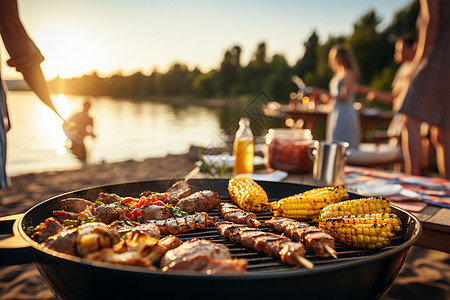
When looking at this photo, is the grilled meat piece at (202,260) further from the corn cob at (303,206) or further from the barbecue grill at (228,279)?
the corn cob at (303,206)

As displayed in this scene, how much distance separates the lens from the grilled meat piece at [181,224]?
72.7 inches

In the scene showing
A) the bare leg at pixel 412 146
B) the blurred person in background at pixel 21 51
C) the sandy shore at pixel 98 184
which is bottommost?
the sandy shore at pixel 98 184

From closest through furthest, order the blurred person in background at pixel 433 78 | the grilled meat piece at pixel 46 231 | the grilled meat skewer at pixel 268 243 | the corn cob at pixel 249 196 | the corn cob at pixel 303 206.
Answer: the grilled meat skewer at pixel 268 243 < the grilled meat piece at pixel 46 231 < the corn cob at pixel 303 206 < the corn cob at pixel 249 196 < the blurred person in background at pixel 433 78

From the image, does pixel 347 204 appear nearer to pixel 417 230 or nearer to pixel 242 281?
pixel 417 230

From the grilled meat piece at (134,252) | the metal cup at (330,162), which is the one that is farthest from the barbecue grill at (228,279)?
the metal cup at (330,162)

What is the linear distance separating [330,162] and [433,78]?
3.40 metres

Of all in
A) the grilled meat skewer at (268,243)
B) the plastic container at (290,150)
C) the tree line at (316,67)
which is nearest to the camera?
the grilled meat skewer at (268,243)

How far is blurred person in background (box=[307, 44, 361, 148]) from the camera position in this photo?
7.39m

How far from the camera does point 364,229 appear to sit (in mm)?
1591

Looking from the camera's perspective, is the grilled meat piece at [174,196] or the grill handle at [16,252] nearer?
the grill handle at [16,252]

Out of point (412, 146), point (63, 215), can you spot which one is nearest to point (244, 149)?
point (63, 215)

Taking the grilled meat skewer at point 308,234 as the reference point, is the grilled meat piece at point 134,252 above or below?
above

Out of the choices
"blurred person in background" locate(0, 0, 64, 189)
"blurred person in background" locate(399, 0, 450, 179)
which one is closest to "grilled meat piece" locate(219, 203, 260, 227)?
"blurred person in background" locate(0, 0, 64, 189)

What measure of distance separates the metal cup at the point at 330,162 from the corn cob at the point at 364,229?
1.16m
